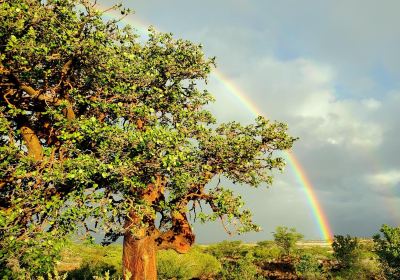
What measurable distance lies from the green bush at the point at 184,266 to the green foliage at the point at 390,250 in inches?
687

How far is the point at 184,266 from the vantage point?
38719 millimetres

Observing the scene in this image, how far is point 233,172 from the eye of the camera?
18.5 m

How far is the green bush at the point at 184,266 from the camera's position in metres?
37.0

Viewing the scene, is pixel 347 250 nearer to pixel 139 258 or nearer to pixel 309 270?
pixel 309 270

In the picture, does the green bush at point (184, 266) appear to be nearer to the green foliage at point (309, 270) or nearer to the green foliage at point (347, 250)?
the green foliage at point (309, 270)

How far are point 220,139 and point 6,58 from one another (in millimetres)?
9074

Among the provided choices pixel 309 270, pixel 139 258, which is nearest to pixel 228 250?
pixel 309 270

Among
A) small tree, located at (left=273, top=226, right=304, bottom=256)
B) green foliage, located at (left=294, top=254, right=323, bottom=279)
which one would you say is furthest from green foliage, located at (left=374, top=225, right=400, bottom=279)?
small tree, located at (left=273, top=226, right=304, bottom=256)

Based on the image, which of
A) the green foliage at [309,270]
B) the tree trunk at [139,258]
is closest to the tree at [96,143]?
the tree trunk at [139,258]

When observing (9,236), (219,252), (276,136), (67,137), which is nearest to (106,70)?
(67,137)

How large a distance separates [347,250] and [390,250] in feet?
45.4

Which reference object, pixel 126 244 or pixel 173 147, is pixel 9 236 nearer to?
pixel 173 147

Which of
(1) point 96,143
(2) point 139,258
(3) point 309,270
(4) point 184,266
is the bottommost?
(3) point 309,270

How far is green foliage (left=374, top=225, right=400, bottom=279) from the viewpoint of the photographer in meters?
29.1
